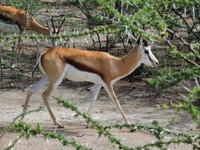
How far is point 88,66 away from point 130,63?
24.5 inches

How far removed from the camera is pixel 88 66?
8.59 meters

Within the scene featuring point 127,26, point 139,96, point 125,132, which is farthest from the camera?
point 139,96

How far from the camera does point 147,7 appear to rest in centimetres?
338

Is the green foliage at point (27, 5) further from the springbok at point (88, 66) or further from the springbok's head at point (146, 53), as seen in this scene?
the springbok's head at point (146, 53)

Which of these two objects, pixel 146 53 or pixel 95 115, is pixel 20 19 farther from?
pixel 146 53

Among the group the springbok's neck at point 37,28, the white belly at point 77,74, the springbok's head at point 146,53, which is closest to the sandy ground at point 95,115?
the white belly at point 77,74

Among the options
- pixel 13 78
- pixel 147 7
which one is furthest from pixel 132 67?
pixel 147 7

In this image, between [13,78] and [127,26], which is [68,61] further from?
[127,26]

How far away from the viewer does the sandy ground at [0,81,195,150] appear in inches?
306

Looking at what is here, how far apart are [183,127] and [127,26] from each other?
5435mm

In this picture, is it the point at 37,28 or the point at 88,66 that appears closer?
the point at 88,66

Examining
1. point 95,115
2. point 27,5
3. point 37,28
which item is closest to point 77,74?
point 95,115

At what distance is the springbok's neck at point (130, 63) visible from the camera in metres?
8.82

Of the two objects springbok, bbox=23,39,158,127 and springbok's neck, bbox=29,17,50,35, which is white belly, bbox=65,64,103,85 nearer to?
springbok, bbox=23,39,158,127
